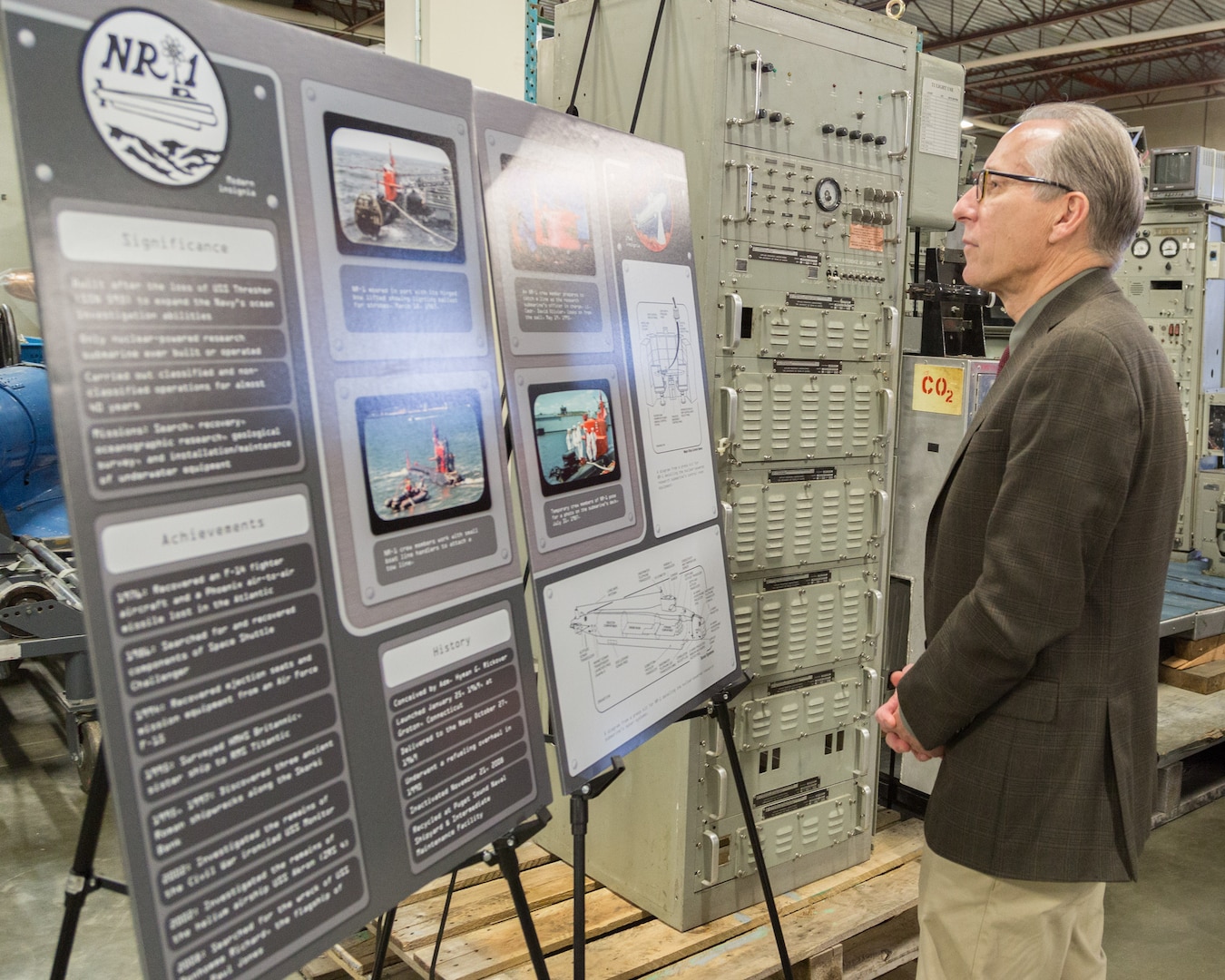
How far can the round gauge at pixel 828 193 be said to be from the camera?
9.13 feet

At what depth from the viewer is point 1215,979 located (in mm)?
3002

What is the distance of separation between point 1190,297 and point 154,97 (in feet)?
18.7

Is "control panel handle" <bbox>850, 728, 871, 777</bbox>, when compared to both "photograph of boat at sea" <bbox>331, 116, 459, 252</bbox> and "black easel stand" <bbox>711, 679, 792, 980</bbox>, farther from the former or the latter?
"photograph of boat at sea" <bbox>331, 116, 459, 252</bbox>

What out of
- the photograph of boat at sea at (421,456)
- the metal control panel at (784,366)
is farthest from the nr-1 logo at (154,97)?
the metal control panel at (784,366)

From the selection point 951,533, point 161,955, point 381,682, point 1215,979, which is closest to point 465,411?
point 381,682

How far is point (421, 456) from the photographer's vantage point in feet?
4.36

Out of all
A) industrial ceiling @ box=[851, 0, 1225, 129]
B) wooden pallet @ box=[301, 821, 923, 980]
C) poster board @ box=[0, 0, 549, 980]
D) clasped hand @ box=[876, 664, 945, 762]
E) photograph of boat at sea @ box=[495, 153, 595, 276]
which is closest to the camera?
poster board @ box=[0, 0, 549, 980]

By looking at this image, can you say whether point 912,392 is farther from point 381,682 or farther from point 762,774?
point 381,682

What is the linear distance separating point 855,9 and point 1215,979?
302 cm

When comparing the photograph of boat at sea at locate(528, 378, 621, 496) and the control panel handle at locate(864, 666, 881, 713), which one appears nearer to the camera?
the photograph of boat at sea at locate(528, 378, 621, 496)

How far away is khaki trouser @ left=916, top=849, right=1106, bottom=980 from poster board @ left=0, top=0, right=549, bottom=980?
34.5 inches

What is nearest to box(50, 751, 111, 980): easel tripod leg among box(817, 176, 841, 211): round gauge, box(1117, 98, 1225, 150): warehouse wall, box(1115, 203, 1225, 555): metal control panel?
box(817, 176, 841, 211): round gauge

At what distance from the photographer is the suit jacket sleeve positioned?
1.59 m

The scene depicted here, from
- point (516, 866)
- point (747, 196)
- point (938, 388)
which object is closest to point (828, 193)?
point (747, 196)
